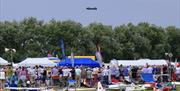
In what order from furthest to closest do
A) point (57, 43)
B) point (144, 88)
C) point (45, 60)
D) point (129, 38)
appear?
point (129, 38) → point (57, 43) → point (45, 60) → point (144, 88)

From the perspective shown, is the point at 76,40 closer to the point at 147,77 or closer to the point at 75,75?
the point at 147,77

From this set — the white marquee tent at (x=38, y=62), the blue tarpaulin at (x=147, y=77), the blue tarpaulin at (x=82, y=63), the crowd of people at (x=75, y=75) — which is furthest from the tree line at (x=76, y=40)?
the blue tarpaulin at (x=147, y=77)

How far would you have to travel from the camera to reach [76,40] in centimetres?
7756

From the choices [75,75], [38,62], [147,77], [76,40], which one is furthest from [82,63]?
[76,40]

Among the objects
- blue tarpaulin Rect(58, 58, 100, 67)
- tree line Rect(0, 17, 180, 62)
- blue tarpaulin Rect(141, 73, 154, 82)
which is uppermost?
tree line Rect(0, 17, 180, 62)

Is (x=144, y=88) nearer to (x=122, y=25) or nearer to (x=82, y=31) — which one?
(x=82, y=31)

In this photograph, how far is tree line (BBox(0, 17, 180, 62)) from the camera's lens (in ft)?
254

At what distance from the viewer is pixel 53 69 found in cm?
3425

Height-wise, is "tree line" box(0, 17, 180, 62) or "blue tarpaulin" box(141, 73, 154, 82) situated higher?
"tree line" box(0, 17, 180, 62)

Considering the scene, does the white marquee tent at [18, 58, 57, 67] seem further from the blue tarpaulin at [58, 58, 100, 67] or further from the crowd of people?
the crowd of people

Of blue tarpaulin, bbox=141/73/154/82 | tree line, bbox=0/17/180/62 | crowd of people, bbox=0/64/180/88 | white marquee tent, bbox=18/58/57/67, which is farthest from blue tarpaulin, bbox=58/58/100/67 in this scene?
tree line, bbox=0/17/180/62

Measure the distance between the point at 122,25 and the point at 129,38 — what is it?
393 centimetres


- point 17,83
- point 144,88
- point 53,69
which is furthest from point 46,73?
point 144,88

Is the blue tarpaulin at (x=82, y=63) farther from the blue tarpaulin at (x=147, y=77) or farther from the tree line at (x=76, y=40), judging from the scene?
the tree line at (x=76, y=40)
